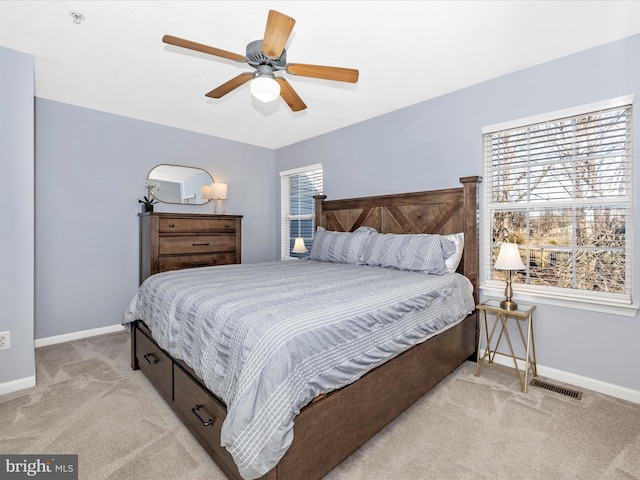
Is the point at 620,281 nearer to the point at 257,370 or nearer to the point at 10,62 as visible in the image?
the point at 257,370

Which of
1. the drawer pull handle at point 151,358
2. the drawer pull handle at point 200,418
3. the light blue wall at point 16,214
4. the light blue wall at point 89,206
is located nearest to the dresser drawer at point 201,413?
the drawer pull handle at point 200,418

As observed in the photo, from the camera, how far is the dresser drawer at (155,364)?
201 centimetres

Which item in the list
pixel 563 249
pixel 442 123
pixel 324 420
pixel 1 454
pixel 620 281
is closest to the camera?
pixel 324 420

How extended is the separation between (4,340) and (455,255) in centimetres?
367

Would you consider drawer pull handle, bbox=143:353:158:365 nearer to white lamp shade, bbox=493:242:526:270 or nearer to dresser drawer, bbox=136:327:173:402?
dresser drawer, bbox=136:327:173:402

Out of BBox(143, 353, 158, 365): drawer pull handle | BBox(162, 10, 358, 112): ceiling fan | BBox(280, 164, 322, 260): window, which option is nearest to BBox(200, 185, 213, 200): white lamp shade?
BBox(280, 164, 322, 260): window

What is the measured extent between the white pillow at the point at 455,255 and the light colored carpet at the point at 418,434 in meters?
0.93

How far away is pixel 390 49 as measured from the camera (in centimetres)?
236

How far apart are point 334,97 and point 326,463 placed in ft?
10.1

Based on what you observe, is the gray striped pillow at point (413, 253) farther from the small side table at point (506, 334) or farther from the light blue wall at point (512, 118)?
the light blue wall at point (512, 118)

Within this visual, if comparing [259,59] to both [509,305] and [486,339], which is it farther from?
[486,339]

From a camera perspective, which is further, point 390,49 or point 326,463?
point 390,49

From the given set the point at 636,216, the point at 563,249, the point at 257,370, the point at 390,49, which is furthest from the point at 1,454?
the point at 636,216

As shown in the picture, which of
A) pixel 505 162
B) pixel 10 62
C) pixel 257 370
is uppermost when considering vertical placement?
pixel 10 62
